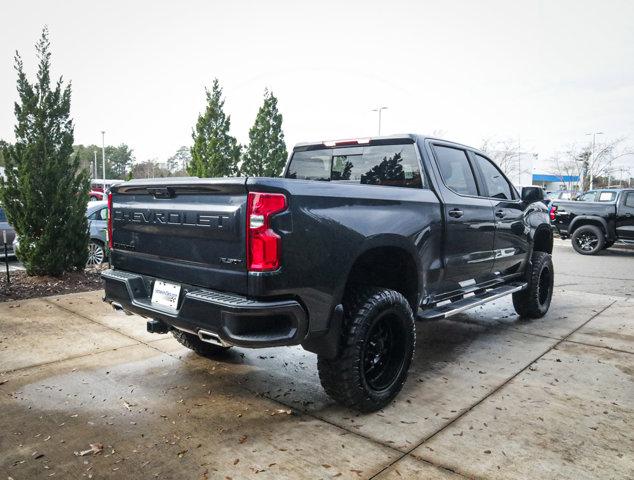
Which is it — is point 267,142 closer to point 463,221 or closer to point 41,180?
point 41,180

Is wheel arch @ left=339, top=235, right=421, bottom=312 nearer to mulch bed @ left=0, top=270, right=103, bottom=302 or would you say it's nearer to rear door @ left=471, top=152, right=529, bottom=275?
rear door @ left=471, top=152, right=529, bottom=275

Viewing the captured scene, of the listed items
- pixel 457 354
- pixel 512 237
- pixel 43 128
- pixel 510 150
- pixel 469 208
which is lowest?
pixel 457 354

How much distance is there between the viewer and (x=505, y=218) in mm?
5129

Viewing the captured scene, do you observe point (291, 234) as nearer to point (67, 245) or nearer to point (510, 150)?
point (67, 245)

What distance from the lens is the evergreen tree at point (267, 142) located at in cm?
1988

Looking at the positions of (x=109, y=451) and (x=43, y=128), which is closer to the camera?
(x=109, y=451)

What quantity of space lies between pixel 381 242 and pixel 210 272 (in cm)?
115

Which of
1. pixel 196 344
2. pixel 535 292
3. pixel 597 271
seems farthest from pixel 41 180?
pixel 597 271

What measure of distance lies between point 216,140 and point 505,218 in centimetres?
1145

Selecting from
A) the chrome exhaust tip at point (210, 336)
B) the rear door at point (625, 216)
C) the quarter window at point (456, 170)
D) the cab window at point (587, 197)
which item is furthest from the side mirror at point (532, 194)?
the cab window at point (587, 197)

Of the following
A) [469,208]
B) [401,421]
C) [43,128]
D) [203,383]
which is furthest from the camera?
[43,128]

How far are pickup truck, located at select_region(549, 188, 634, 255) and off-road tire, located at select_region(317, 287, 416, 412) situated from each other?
11.9 meters

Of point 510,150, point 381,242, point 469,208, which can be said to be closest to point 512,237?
point 469,208

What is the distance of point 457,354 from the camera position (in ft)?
15.2
